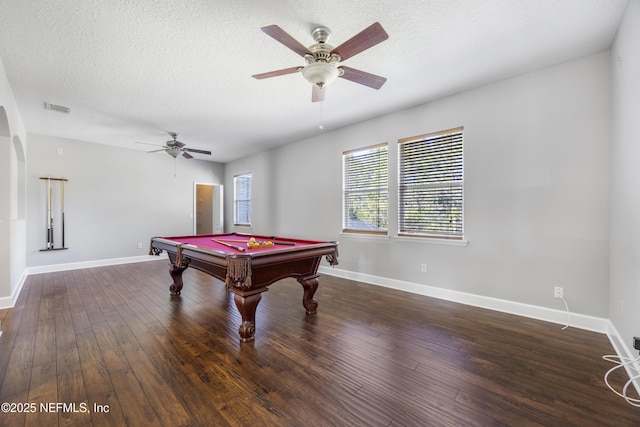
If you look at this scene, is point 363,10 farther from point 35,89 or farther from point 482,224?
point 35,89

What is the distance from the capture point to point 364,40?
1.90m

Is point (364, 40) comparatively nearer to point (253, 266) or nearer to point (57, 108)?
point (253, 266)

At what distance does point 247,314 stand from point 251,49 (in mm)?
2503

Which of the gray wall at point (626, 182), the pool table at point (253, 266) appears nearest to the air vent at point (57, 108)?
the pool table at point (253, 266)

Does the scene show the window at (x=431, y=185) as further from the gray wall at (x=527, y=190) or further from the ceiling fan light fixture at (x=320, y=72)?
the ceiling fan light fixture at (x=320, y=72)

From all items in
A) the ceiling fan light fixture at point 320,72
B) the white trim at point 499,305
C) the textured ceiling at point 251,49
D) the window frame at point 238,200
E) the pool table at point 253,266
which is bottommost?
the white trim at point 499,305

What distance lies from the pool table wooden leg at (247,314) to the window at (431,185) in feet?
8.17

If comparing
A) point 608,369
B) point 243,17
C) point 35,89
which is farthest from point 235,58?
point 608,369

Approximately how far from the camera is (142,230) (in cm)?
660

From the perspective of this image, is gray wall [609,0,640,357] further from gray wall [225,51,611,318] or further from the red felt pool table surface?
the red felt pool table surface

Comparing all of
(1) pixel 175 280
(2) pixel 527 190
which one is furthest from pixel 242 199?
(2) pixel 527 190

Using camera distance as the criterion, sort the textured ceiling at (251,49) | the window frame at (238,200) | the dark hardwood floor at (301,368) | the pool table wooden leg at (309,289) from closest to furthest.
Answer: the dark hardwood floor at (301,368), the textured ceiling at (251,49), the pool table wooden leg at (309,289), the window frame at (238,200)

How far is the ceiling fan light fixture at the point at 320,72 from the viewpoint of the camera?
7.18ft

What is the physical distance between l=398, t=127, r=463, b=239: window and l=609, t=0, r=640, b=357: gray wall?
53.9 inches
